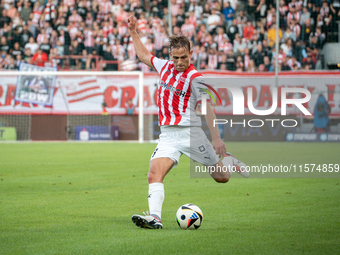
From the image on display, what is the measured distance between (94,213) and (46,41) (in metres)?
19.6

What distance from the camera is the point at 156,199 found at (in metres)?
5.33

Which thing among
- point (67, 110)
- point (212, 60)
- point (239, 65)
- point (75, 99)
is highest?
point (212, 60)

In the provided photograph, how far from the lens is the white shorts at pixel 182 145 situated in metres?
5.55

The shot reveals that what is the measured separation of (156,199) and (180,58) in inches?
59.4

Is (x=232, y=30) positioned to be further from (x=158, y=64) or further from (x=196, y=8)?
(x=158, y=64)

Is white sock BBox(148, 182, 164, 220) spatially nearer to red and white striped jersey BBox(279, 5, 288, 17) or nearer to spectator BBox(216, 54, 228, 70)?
spectator BBox(216, 54, 228, 70)

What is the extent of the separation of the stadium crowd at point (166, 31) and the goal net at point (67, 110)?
44.3 inches

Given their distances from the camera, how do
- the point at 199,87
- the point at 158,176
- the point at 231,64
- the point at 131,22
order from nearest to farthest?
the point at 158,176 < the point at 199,87 < the point at 131,22 < the point at 231,64

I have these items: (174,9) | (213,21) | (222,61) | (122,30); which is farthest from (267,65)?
(122,30)

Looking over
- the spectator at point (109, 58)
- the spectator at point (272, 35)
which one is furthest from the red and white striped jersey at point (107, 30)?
the spectator at point (272, 35)

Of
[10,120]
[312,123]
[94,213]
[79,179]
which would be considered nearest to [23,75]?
[10,120]

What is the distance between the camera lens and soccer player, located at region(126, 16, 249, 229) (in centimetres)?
538

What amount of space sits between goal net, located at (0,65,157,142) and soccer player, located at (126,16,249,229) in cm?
1698

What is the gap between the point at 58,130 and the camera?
22.9 metres
